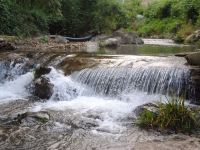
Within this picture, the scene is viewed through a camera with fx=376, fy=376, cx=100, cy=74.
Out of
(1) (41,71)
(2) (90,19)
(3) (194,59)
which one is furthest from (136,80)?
(2) (90,19)

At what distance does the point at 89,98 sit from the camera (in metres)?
9.96

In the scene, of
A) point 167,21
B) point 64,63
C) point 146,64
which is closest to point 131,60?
point 146,64

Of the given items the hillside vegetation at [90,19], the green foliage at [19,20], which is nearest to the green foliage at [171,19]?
the hillside vegetation at [90,19]

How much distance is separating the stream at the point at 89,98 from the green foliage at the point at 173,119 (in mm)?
271

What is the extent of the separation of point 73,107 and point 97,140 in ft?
8.09

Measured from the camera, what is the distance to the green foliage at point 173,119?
7.02 meters

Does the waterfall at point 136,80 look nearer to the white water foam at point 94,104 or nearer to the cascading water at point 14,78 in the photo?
the white water foam at point 94,104

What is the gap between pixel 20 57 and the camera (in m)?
12.8

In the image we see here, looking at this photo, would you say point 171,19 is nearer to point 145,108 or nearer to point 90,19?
point 90,19

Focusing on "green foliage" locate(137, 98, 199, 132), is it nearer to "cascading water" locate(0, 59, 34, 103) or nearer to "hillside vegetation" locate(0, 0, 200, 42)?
"cascading water" locate(0, 59, 34, 103)

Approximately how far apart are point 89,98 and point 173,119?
338cm

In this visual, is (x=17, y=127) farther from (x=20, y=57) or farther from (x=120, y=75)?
(x=20, y=57)

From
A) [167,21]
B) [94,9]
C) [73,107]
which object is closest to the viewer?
[73,107]

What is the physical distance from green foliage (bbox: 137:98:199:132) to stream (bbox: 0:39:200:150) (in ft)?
0.89
